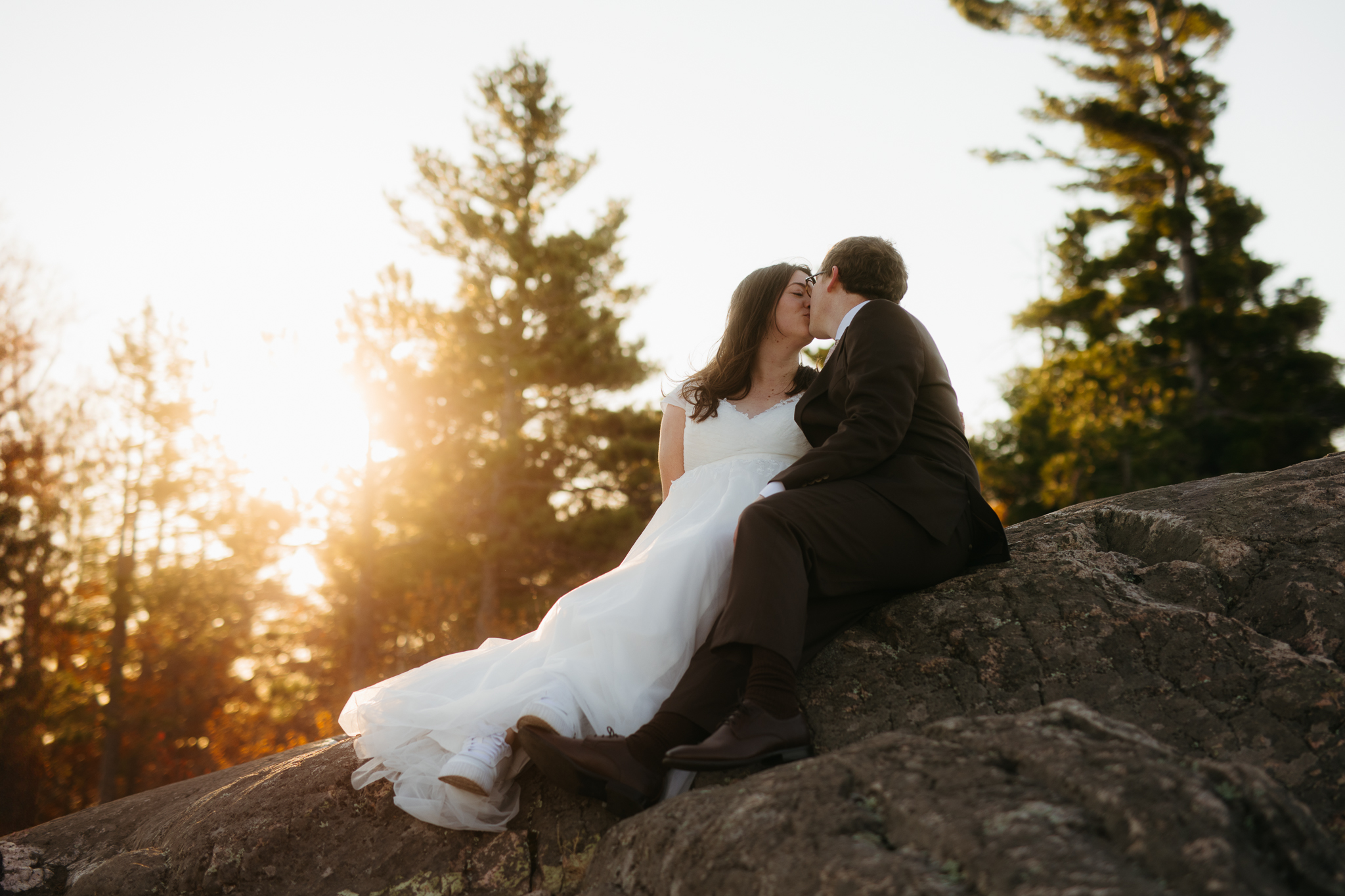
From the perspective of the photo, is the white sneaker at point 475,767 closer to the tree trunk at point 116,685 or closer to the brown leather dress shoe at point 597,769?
the brown leather dress shoe at point 597,769

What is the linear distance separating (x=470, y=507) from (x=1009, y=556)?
12689 mm

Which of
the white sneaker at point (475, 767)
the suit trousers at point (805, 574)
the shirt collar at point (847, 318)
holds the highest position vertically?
the shirt collar at point (847, 318)

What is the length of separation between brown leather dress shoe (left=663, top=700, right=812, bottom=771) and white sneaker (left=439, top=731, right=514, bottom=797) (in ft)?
1.95

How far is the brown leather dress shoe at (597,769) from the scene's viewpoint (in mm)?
2332

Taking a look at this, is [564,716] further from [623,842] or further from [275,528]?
[275,528]

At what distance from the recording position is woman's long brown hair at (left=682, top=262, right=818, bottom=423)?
400 centimetres

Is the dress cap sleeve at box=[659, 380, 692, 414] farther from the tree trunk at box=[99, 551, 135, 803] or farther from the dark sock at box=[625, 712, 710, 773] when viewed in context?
the tree trunk at box=[99, 551, 135, 803]

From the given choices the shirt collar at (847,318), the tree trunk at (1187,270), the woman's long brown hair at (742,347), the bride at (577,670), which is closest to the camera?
the bride at (577,670)

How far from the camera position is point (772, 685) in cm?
240

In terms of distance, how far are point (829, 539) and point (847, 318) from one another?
3.40ft

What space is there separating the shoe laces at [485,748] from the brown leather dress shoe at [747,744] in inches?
23.5

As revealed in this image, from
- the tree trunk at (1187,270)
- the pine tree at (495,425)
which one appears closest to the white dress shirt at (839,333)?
the pine tree at (495,425)

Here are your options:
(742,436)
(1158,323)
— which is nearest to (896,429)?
(742,436)

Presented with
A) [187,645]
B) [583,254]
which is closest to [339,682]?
[187,645]
